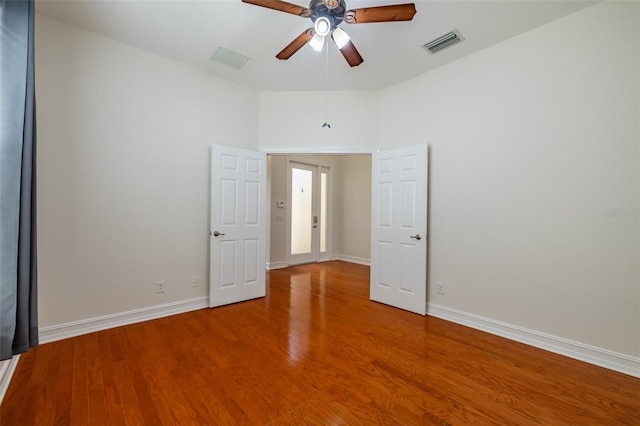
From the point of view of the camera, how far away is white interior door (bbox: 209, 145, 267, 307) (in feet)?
11.3

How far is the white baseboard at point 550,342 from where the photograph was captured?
2.15 metres

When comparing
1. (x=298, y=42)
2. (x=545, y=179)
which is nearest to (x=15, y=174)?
(x=298, y=42)

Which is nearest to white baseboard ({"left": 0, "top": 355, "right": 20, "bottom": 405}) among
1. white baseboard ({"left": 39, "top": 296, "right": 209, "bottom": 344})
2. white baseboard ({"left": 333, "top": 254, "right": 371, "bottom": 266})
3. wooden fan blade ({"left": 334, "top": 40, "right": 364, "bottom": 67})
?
white baseboard ({"left": 39, "top": 296, "right": 209, "bottom": 344})

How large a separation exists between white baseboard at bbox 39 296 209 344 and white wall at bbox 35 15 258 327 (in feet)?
0.20

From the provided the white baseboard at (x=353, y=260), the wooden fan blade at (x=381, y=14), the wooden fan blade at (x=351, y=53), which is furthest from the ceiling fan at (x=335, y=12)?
the white baseboard at (x=353, y=260)

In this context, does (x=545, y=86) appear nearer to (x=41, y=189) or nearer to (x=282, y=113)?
(x=282, y=113)

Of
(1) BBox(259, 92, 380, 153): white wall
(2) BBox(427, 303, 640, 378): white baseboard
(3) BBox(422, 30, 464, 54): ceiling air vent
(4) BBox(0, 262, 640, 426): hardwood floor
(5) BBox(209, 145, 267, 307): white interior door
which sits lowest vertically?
(4) BBox(0, 262, 640, 426): hardwood floor

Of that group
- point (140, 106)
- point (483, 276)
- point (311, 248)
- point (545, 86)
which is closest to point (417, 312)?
point (483, 276)

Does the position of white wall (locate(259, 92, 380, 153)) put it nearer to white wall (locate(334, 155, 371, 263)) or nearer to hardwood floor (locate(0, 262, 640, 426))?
hardwood floor (locate(0, 262, 640, 426))

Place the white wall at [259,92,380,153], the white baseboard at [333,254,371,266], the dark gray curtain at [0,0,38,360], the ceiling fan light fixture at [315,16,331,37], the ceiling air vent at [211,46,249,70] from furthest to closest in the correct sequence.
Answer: the white baseboard at [333,254,371,266]
the white wall at [259,92,380,153]
the ceiling air vent at [211,46,249,70]
the ceiling fan light fixture at [315,16,331,37]
the dark gray curtain at [0,0,38,360]

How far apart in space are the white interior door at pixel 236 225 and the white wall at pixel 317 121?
46 cm

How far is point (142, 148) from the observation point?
9.94ft

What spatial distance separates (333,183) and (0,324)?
588 cm

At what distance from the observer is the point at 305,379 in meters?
1.97
